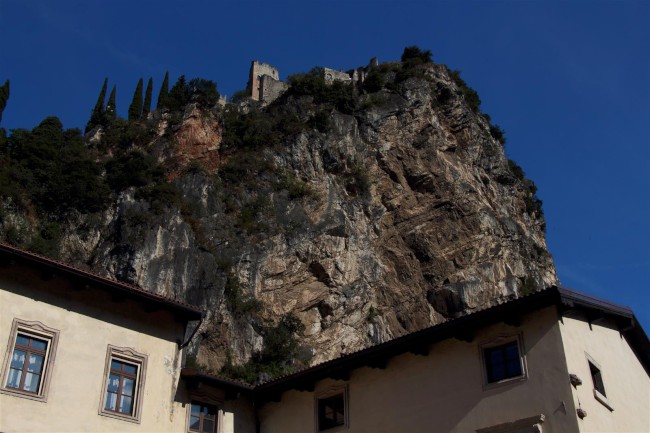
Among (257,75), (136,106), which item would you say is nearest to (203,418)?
(136,106)

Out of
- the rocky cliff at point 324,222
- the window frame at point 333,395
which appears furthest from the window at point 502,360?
the rocky cliff at point 324,222

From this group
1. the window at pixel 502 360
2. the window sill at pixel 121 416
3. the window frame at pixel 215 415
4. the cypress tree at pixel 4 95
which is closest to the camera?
the window at pixel 502 360

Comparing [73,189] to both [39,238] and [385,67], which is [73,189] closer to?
[39,238]

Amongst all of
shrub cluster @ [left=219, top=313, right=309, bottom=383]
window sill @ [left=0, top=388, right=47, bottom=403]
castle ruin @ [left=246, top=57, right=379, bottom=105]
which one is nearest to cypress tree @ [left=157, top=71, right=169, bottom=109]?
castle ruin @ [left=246, top=57, right=379, bottom=105]

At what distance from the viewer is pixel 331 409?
19906 millimetres

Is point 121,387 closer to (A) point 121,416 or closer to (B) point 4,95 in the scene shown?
(A) point 121,416

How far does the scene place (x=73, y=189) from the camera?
166 ft

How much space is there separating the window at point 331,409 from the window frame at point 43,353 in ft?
23.5

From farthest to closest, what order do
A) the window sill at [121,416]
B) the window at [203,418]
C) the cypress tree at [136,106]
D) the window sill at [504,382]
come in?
1. the cypress tree at [136,106]
2. the window at [203,418]
3. the window sill at [121,416]
4. the window sill at [504,382]

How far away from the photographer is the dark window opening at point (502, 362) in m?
16.9

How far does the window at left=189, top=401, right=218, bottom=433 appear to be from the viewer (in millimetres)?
19438

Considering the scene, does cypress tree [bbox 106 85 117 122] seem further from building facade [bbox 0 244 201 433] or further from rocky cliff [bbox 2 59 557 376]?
building facade [bbox 0 244 201 433]

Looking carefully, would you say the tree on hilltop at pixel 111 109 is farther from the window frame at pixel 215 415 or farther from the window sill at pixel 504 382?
the window sill at pixel 504 382

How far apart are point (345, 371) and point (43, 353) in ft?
25.3
